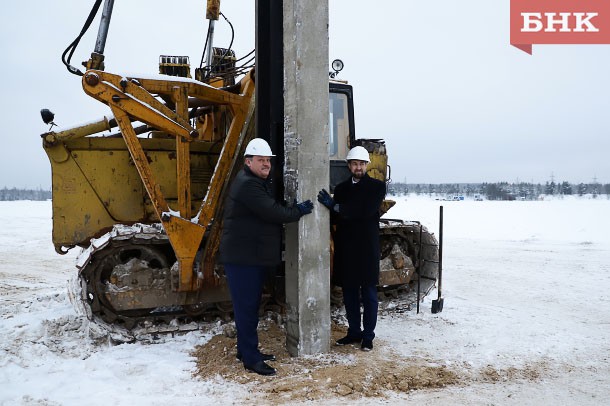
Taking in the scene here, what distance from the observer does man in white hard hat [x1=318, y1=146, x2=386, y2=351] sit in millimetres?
4891

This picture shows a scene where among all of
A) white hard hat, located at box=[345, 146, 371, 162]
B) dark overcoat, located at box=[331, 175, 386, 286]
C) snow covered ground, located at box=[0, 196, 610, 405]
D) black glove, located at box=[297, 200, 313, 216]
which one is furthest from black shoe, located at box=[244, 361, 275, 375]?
white hard hat, located at box=[345, 146, 371, 162]

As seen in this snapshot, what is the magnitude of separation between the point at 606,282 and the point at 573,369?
4.94m

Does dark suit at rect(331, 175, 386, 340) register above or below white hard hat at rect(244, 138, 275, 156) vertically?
below

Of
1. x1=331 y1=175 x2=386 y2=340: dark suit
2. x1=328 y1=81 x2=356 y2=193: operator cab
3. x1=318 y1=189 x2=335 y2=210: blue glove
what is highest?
x1=328 y1=81 x2=356 y2=193: operator cab

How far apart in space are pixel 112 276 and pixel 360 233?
2.77 metres

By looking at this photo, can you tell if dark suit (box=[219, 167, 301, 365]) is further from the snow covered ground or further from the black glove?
the snow covered ground

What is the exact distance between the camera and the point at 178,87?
18.7 feet

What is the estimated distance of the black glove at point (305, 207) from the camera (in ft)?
14.9

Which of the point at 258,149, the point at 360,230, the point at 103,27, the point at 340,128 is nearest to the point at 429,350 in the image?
the point at 360,230

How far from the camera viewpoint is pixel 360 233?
4949 millimetres

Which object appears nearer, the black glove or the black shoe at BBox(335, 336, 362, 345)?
the black glove

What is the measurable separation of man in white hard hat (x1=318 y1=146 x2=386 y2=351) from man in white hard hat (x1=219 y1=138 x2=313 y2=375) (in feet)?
2.25

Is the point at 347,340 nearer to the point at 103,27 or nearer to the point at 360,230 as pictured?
the point at 360,230

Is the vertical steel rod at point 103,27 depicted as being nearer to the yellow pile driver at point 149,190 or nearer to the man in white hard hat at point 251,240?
the yellow pile driver at point 149,190
